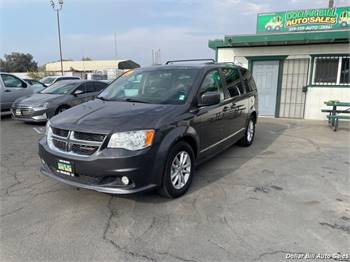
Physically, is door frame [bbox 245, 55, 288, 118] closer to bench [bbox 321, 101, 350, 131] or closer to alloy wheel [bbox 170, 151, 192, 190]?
bench [bbox 321, 101, 350, 131]

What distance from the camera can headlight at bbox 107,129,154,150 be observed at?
10.6ft

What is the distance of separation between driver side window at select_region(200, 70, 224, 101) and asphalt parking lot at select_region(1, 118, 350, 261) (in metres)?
1.35

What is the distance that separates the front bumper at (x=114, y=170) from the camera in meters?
3.17

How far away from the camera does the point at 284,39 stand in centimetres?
991

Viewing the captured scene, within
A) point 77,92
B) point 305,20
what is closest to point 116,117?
point 77,92

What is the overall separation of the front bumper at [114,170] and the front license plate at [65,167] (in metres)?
0.04

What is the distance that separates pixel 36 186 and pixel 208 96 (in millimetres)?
2779

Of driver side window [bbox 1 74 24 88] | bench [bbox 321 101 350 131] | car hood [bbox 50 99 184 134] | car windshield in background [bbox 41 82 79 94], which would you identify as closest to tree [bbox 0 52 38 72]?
driver side window [bbox 1 74 24 88]

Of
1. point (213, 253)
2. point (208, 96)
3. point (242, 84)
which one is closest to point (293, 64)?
point (242, 84)

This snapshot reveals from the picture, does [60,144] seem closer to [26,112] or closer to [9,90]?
[26,112]

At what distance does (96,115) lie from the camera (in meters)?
3.63

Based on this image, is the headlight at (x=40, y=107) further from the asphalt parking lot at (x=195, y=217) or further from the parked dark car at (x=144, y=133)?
the parked dark car at (x=144, y=133)

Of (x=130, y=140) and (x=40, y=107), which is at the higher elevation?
(x=130, y=140)

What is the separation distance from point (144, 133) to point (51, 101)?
655cm
